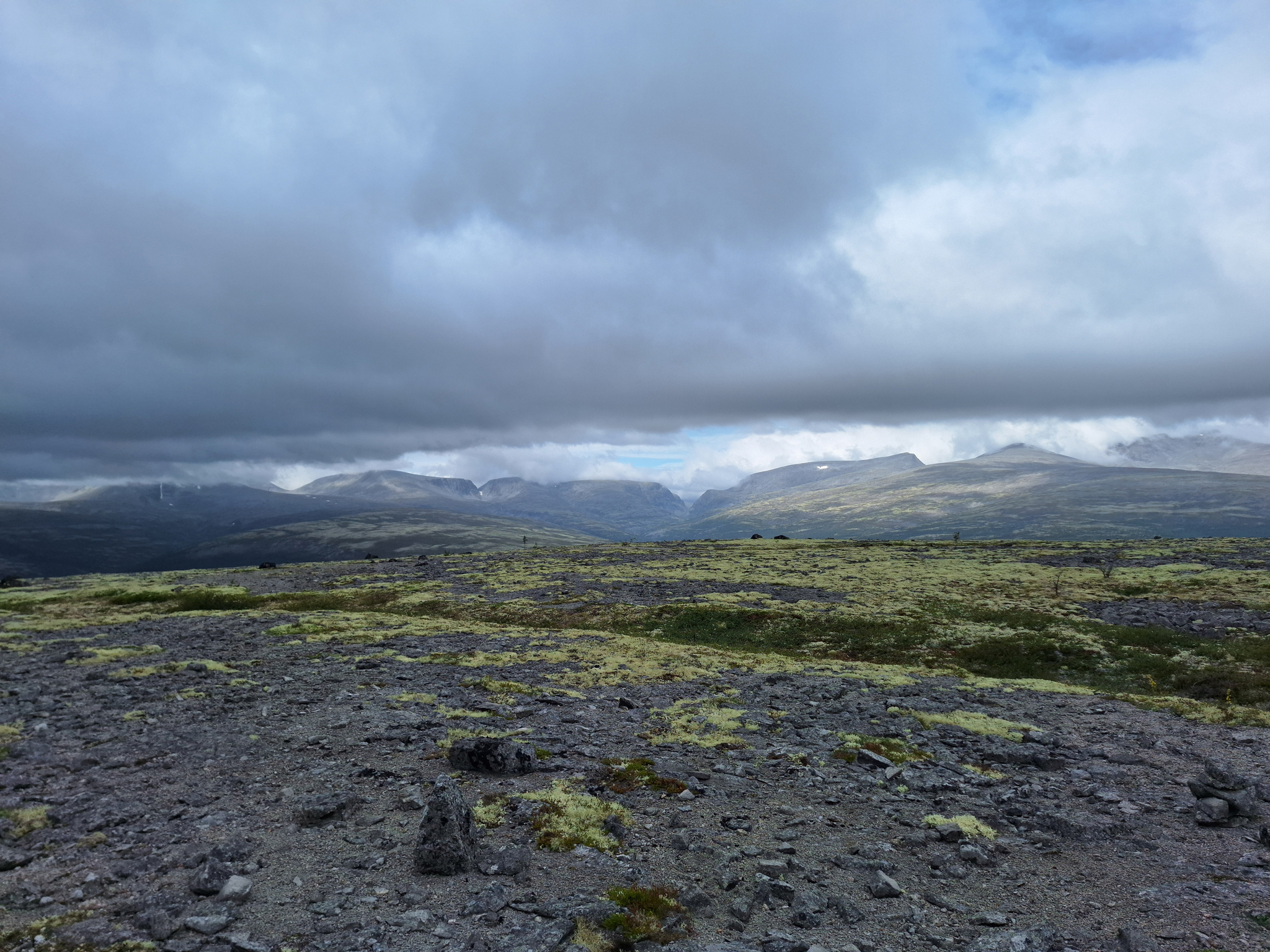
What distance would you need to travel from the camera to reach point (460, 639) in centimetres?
4659

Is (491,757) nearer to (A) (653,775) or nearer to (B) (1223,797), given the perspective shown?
(A) (653,775)

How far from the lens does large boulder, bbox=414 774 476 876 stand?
1323 centimetres

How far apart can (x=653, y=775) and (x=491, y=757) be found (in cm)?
510

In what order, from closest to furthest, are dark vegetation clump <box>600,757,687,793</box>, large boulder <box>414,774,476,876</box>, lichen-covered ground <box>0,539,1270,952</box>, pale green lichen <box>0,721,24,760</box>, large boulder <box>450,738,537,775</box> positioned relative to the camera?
lichen-covered ground <box>0,539,1270,952</box>, large boulder <box>414,774,476,876</box>, dark vegetation clump <box>600,757,687,793</box>, large boulder <box>450,738,537,775</box>, pale green lichen <box>0,721,24,760</box>

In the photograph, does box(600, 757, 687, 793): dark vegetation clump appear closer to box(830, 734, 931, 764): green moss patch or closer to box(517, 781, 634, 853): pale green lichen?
box(517, 781, 634, 853): pale green lichen

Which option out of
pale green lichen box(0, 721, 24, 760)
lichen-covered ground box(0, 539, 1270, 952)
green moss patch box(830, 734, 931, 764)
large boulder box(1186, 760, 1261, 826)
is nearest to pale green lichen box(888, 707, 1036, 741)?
lichen-covered ground box(0, 539, 1270, 952)

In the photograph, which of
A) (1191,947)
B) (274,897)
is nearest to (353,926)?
(274,897)

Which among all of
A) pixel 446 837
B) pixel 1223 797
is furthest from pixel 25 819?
pixel 1223 797

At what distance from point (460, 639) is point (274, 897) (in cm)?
3523

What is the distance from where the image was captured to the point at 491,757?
19.3 m

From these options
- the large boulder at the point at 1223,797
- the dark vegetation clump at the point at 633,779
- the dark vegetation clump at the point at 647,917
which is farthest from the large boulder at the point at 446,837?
the large boulder at the point at 1223,797

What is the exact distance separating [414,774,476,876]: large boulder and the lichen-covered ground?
32 centimetres

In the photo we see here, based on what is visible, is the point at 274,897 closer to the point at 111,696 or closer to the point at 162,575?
Result: the point at 111,696

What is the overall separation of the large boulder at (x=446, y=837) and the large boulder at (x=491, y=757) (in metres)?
5.31
